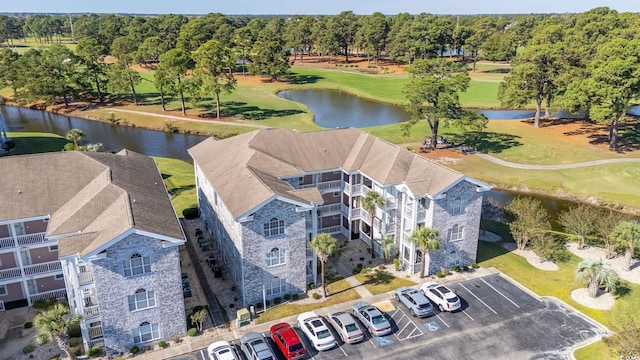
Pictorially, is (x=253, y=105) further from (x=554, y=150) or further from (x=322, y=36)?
(x=322, y=36)

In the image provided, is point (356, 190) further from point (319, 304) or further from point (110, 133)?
point (110, 133)

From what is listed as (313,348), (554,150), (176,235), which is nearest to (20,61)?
(176,235)

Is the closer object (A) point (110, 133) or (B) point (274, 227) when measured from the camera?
(B) point (274, 227)

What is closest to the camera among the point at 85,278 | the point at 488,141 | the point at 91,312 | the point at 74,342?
the point at 85,278

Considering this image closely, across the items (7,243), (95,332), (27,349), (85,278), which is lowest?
(27,349)

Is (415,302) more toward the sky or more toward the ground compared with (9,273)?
more toward the ground

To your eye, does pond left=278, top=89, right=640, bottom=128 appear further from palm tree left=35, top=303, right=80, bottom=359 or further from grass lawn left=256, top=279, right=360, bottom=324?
palm tree left=35, top=303, right=80, bottom=359

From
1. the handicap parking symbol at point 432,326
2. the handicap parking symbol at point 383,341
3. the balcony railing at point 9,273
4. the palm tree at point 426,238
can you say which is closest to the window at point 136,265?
the balcony railing at point 9,273

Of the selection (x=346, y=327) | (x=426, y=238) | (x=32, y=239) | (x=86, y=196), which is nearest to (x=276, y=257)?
(x=346, y=327)

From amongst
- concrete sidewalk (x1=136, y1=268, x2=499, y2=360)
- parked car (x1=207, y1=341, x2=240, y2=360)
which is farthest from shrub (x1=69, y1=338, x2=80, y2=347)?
parked car (x1=207, y1=341, x2=240, y2=360)
